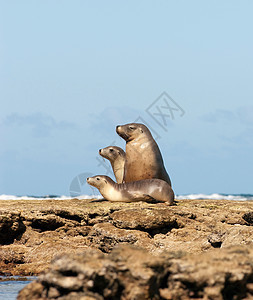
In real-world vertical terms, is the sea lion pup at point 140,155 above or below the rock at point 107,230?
above

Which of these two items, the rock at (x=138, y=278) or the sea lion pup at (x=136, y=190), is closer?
the rock at (x=138, y=278)

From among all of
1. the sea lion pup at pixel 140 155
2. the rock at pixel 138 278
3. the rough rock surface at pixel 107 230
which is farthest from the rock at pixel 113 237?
the rock at pixel 138 278

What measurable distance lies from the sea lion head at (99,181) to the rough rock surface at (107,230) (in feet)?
2.86

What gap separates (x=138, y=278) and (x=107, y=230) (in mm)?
4744

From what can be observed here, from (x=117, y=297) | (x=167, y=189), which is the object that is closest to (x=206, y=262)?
(x=117, y=297)

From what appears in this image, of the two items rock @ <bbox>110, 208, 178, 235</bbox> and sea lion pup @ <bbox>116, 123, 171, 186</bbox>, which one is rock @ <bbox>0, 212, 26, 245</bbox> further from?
sea lion pup @ <bbox>116, 123, 171, 186</bbox>

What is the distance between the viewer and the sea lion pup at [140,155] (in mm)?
12852

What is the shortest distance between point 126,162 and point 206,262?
25.2ft

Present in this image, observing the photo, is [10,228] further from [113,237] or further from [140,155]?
[140,155]

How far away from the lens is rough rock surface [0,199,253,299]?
31.7ft

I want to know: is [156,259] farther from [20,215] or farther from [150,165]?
[150,165]

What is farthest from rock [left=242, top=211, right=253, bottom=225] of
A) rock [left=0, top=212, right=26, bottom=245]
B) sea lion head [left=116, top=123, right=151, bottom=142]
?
rock [left=0, top=212, right=26, bottom=245]

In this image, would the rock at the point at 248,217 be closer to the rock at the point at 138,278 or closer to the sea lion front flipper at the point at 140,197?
the sea lion front flipper at the point at 140,197

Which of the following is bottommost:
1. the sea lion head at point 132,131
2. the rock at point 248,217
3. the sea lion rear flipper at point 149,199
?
the rock at point 248,217
